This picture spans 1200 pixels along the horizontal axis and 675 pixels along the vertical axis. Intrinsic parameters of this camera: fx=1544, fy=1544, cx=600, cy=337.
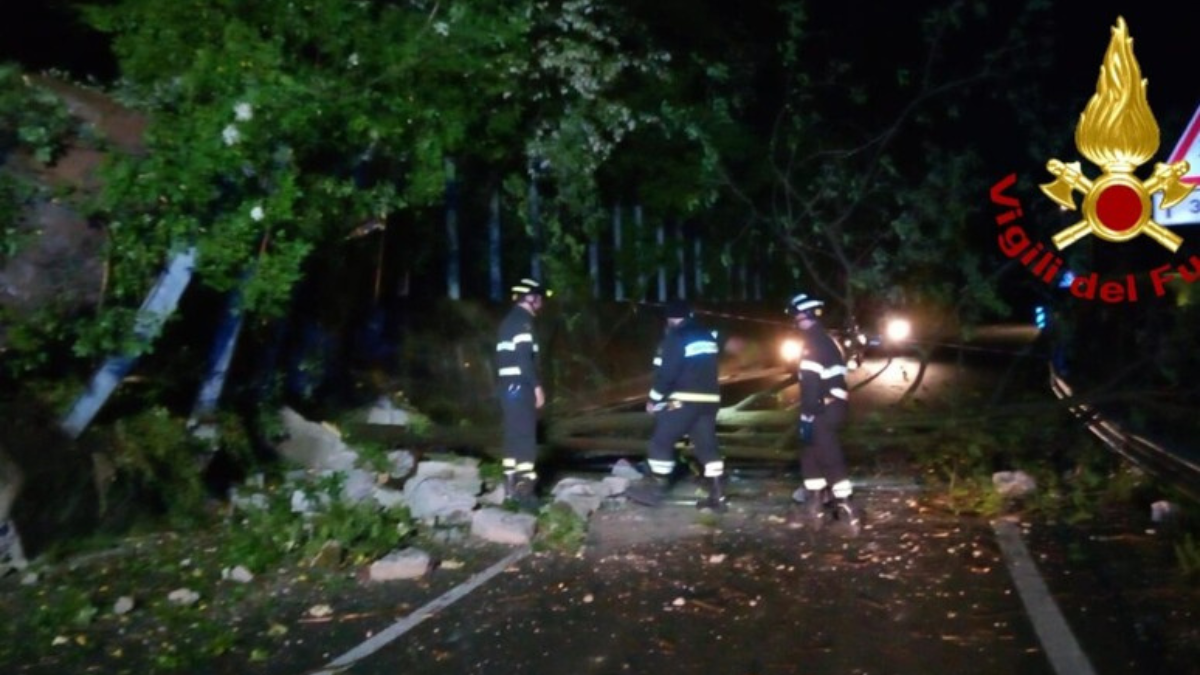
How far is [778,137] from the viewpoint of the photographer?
64.4 ft

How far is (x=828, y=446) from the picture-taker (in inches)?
457

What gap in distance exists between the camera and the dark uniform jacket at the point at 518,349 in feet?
39.8

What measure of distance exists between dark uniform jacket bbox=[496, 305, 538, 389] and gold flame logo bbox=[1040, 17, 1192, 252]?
14.9 feet

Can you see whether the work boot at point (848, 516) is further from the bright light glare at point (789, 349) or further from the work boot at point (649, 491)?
the bright light glare at point (789, 349)

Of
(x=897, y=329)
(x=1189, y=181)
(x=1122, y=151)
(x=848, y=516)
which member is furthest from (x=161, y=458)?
(x=897, y=329)

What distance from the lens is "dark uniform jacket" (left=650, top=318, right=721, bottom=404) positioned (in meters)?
12.1

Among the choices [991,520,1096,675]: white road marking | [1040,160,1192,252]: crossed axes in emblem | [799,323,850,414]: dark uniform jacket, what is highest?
[1040,160,1192,252]: crossed axes in emblem

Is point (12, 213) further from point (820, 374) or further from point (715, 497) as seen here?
point (820, 374)

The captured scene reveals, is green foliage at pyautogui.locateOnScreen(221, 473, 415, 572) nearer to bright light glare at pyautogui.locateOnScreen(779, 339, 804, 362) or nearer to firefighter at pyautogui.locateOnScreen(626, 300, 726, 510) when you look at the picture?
firefighter at pyautogui.locateOnScreen(626, 300, 726, 510)

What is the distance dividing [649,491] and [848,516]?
72.1 inches

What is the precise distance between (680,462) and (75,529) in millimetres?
5654

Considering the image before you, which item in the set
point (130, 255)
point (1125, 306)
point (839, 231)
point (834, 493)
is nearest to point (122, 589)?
point (130, 255)

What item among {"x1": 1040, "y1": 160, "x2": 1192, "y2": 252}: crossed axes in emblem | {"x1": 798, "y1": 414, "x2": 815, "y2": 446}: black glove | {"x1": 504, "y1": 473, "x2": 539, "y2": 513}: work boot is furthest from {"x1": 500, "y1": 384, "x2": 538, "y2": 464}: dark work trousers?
{"x1": 1040, "y1": 160, "x2": 1192, "y2": 252}: crossed axes in emblem

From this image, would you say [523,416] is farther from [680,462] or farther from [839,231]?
[839,231]
